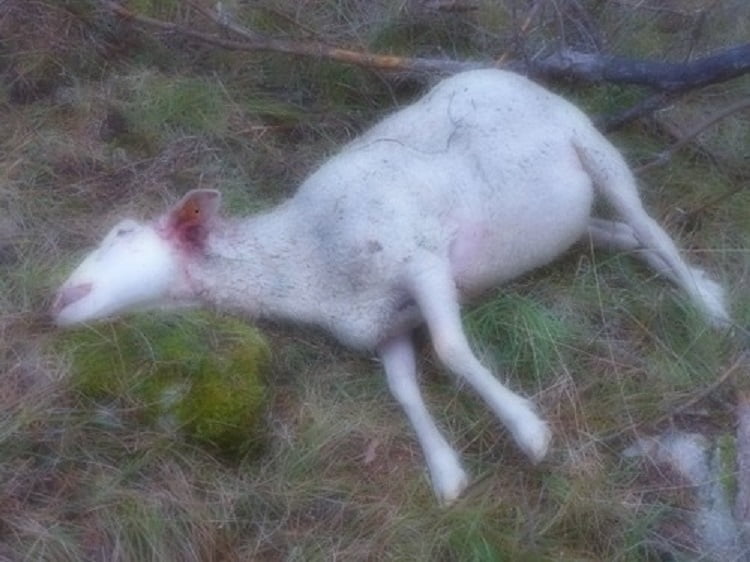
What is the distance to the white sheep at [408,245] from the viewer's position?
3.66 m

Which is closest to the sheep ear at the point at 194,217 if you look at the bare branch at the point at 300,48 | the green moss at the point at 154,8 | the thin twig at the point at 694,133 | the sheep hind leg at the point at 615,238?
the sheep hind leg at the point at 615,238

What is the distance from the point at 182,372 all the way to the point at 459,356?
2.70 ft

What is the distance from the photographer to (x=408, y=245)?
3703 mm

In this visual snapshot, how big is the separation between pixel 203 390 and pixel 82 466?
1.32 feet

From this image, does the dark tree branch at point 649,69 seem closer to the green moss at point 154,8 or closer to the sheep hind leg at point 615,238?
the sheep hind leg at point 615,238

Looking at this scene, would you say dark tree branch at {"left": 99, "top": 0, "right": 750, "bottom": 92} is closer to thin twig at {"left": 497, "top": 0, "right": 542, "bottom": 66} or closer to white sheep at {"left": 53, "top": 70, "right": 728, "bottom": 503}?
thin twig at {"left": 497, "top": 0, "right": 542, "bottom": 66}

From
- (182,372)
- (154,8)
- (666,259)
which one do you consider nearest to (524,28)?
(666,259)

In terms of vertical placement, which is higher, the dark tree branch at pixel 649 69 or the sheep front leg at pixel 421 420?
the dark tree branch at pixel 649 69

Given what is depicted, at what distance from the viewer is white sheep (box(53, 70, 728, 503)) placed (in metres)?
3.66

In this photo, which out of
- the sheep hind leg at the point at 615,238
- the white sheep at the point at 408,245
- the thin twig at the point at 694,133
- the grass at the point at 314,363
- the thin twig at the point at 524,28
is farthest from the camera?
the thin twig at the point at 524,28

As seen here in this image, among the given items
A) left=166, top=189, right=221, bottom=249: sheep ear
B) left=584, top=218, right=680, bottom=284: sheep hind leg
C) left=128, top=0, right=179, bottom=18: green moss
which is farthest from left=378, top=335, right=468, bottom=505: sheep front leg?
left=128, top=0, right=179, bottom=18: green moss

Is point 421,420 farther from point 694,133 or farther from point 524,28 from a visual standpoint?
point 524,28

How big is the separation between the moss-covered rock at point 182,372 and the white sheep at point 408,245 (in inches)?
4.3

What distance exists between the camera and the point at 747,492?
318cm
